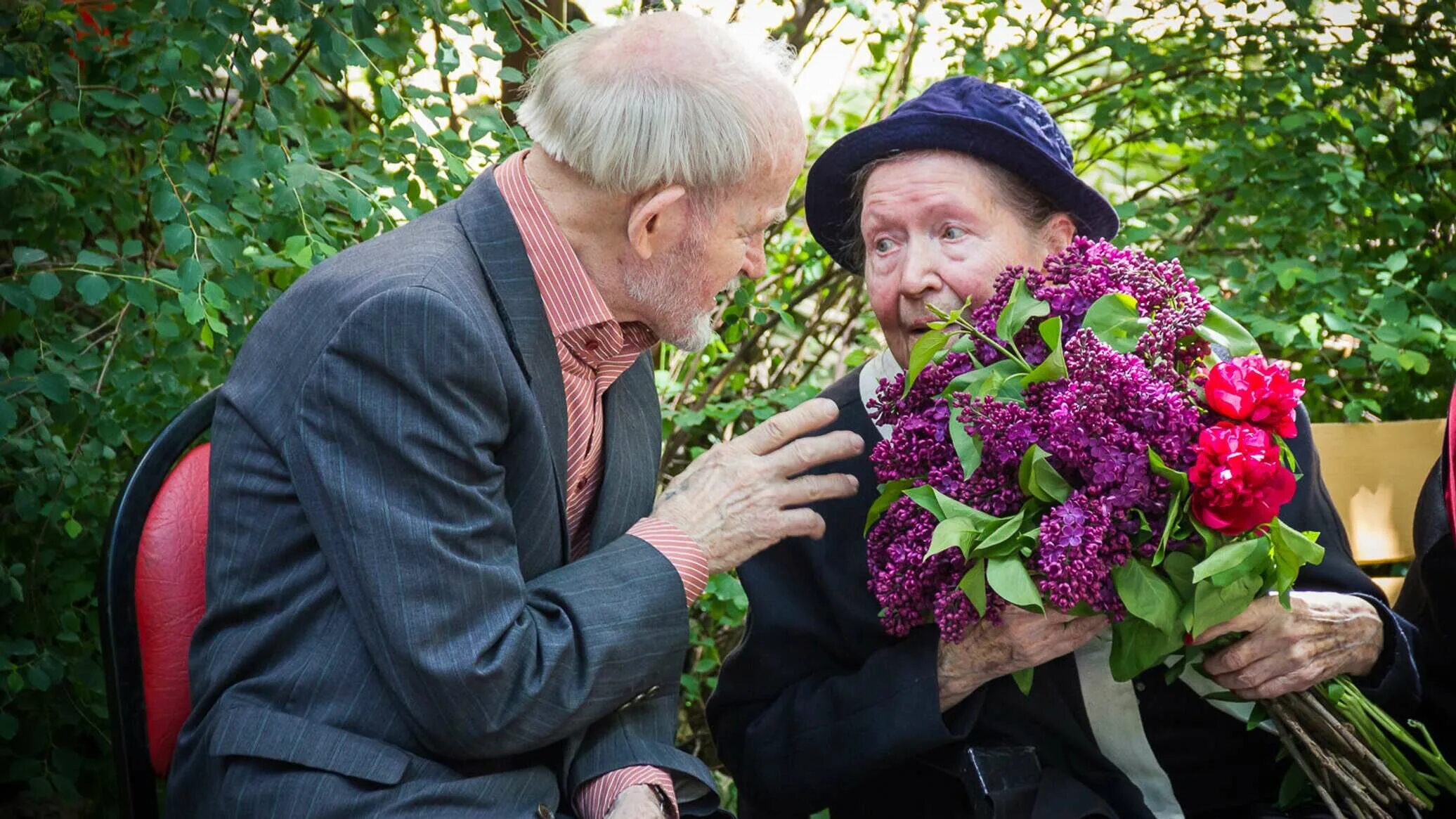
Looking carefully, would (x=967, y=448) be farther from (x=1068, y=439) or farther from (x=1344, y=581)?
(x=1344, y=581)

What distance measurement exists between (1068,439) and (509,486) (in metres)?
0.83

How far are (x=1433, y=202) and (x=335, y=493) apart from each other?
11.4 feet

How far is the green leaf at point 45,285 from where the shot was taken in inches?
104

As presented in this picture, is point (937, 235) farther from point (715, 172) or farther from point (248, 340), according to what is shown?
point (248, 340)

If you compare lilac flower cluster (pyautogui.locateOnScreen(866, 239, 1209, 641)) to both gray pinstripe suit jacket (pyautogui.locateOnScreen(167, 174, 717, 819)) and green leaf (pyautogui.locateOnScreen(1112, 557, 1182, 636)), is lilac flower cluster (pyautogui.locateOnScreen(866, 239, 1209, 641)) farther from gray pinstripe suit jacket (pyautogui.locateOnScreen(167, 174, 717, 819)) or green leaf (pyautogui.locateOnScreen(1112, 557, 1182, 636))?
gray pinstripe suit jacket (pyautogui.locateOnScreen(167, 174, 717, 819))

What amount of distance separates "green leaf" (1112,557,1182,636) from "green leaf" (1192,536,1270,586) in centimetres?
5

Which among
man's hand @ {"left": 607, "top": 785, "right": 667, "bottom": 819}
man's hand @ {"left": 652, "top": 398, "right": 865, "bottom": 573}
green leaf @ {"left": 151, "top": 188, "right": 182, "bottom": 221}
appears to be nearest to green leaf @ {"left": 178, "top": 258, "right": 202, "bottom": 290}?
green leaf @ {"left": 151, "top": 188, "right": 182, "bottom": 221}

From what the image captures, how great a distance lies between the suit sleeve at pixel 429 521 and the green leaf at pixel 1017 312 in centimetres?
77

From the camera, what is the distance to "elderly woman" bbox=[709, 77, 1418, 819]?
7.48 ft

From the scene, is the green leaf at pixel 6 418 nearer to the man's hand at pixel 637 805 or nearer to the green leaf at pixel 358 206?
the green leaf at pixel 358 206

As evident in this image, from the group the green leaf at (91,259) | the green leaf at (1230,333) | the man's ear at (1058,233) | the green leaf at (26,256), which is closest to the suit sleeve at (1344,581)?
the green leaf at (1230,333)

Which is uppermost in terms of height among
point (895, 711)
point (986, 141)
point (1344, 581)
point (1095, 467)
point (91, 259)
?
point (986, 141)

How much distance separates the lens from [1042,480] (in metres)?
1.91

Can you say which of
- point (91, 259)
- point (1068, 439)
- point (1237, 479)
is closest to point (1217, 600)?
point (1237, 479)
